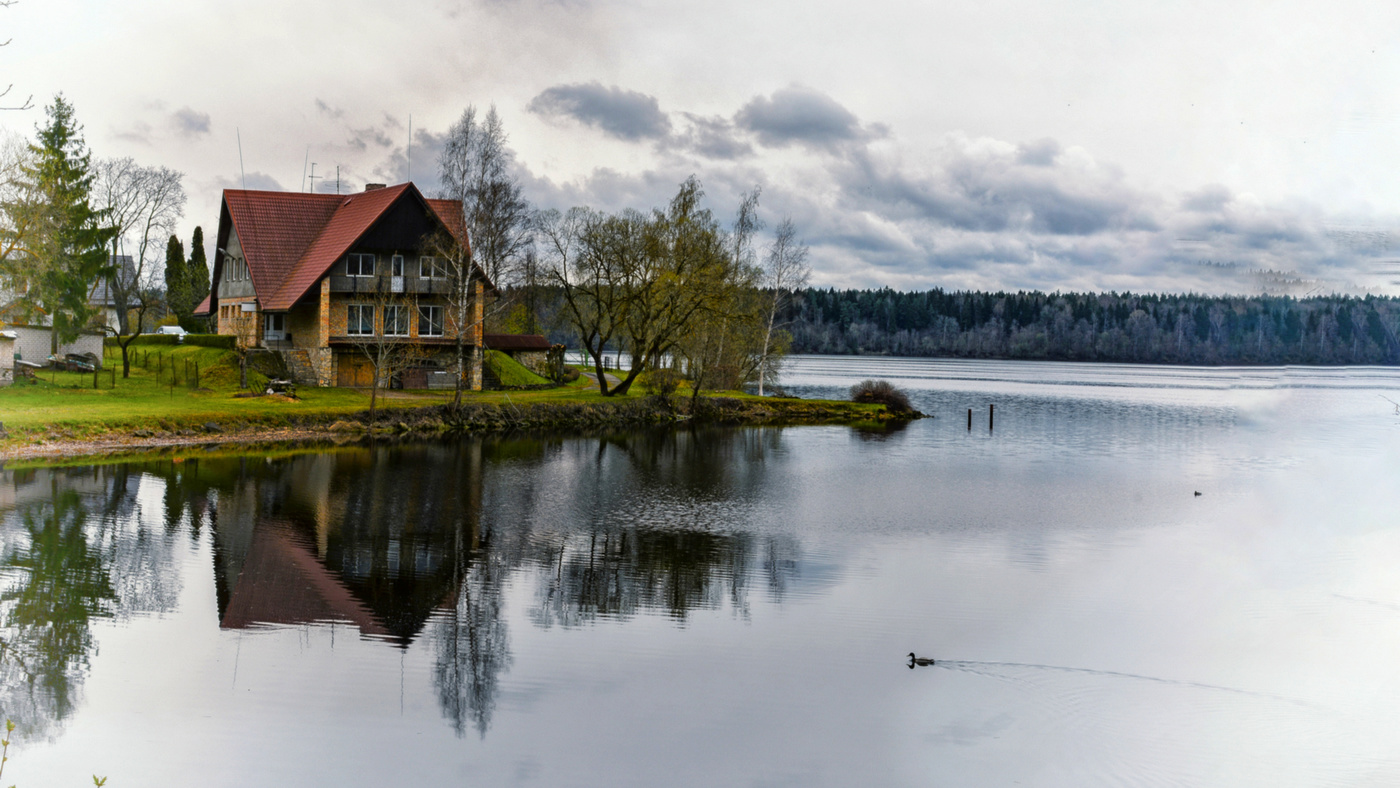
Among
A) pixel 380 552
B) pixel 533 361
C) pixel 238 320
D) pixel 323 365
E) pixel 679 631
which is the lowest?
pixel 679 631

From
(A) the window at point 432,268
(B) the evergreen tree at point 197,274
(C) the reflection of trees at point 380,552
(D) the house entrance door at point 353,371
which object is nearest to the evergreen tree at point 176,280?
(B) the evergreen tree at point 197,274

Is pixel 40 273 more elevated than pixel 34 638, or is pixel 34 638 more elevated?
pixel 40 273

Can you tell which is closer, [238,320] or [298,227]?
[238,320]

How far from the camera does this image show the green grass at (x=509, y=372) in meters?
56.4

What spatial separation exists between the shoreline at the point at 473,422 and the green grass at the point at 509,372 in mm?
6893

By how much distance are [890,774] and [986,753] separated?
4.11ft

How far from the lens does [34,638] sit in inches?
533

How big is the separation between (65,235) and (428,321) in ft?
53.0

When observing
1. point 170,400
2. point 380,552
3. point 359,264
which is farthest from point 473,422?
point 380,552

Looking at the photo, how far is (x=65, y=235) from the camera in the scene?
44.2 m

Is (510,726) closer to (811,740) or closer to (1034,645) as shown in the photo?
(811,740)

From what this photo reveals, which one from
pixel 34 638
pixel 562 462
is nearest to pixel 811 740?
pixel 34 638

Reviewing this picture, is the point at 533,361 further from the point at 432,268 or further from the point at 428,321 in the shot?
the point at 432,268

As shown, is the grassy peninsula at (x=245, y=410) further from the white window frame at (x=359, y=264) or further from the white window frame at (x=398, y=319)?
the white window frame at (x=359, y=264)
